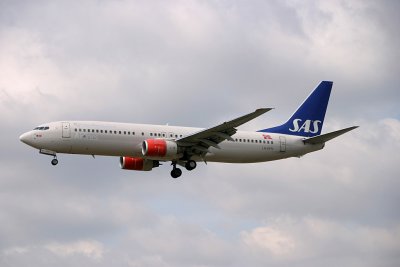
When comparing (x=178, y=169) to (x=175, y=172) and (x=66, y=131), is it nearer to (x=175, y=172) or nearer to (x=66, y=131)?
(x=175, y=172)

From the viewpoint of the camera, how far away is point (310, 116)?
3206 inches

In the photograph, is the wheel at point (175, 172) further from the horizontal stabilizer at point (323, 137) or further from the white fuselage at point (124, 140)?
the horizontal stabilizer at point (323, 137)

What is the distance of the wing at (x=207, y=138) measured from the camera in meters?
70.4

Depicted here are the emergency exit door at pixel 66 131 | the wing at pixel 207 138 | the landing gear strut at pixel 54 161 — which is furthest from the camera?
the landing gear strut at pixel 54 161

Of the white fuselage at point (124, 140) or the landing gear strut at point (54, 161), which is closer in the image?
the white fuselage at point (124, 140)

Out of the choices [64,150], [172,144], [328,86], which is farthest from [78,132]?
[328,86]

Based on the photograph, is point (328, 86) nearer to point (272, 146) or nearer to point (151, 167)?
point (272, 146)

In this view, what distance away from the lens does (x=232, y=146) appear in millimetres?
75438

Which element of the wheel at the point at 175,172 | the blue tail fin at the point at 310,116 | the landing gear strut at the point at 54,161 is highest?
the blue tail fin at the point at 310,116

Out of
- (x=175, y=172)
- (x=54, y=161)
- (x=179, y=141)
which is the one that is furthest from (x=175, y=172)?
(x=54, y=161)

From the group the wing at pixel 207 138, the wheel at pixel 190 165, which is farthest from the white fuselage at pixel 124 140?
the wing at pixel 207 138

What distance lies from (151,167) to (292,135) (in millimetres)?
12262

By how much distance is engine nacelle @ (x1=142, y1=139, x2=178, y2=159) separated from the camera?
71.4 m

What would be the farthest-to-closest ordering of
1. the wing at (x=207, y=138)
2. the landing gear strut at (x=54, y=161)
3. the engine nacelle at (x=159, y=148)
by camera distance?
1. the landing gear strut at (x=54, y=161)
2. the engine nacelle at (x=159, y=148)
3. the wing at (x=207, y=138)
